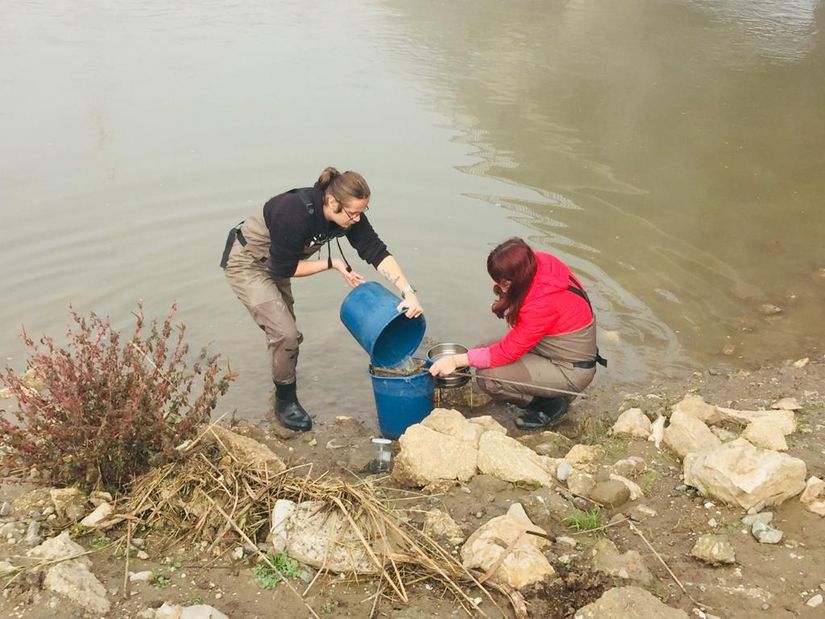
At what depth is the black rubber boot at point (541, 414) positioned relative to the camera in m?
5.44

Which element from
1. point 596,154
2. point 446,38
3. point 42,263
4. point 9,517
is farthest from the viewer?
point 446,38

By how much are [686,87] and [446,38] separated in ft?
16.6

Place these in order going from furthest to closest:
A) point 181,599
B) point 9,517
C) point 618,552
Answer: point 9,517 → point 618,552 → point 181,599

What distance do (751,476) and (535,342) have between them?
157 centimetres

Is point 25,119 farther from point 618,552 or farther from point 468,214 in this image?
point 618,552

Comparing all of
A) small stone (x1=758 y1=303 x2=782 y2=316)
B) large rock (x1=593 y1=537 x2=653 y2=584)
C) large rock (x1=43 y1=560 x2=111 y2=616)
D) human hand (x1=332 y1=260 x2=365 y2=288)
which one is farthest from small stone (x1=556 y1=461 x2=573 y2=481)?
small stone (x1=758 y1=303 x2=782 y2=316)

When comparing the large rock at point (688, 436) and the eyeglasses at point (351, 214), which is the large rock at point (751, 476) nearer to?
the large rock at point (688, 436)

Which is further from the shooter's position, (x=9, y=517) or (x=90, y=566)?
(x=9, y=517)

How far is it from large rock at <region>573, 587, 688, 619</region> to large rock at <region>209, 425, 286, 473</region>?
1.81 meters

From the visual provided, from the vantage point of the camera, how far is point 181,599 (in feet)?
10.9

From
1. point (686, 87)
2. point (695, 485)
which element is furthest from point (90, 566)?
point (686, 87)

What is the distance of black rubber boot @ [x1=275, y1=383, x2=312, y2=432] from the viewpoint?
18.1 ft

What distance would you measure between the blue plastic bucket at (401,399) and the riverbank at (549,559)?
Answer: 2.20 ft

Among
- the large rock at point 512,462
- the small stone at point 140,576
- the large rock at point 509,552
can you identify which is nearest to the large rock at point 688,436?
the large rock at point 512,462
